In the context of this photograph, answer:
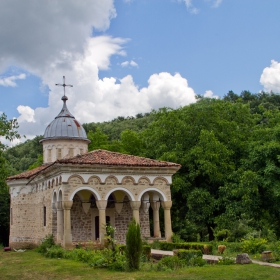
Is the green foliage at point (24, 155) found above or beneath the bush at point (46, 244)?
above

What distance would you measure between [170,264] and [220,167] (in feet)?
44.0

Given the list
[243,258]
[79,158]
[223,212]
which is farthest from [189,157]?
[243,258]

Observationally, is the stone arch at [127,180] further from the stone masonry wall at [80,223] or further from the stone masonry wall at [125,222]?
the stone masonry wall at [80,223]

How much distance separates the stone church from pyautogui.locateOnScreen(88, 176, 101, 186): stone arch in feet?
0.17

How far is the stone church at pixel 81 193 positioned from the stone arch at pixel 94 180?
5 cm

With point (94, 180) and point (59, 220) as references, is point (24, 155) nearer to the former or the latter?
point (59, 220)

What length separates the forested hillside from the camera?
24.0 m

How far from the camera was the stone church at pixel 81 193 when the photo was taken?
20906mm

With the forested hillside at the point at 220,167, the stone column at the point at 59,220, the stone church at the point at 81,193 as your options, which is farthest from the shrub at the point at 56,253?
the forested hillside at the point at 220,167

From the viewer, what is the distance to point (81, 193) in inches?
945

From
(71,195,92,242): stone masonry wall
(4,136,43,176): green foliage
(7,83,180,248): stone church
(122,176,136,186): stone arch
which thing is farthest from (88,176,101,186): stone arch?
(4,136,43,176): green foliage

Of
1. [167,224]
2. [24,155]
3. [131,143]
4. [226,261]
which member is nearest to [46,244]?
[167,224]

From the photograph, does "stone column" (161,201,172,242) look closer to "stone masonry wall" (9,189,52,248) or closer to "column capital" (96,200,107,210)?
"column capital" (96,200,107,210)

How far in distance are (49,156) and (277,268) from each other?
64.7 ft
